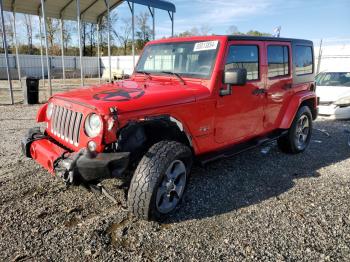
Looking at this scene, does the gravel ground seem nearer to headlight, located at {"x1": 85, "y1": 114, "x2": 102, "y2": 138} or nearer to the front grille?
the front grille

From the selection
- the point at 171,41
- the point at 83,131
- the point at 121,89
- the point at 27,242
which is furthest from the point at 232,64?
the point at 27,242

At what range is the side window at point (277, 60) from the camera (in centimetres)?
472

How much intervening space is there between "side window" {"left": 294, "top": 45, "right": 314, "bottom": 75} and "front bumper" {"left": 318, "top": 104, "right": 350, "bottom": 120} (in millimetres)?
3482

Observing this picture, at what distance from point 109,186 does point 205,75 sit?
1.91 metres

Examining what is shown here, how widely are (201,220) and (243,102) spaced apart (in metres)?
1.78

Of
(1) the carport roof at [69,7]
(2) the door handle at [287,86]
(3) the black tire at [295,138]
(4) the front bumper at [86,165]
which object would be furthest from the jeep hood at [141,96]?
(1) the carport roof at [69,7]

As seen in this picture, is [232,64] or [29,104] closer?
[232,64]

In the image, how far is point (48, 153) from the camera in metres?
3.22

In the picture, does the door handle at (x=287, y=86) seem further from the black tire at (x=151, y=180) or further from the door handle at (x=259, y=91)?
the black tire at (x=151, y=180)

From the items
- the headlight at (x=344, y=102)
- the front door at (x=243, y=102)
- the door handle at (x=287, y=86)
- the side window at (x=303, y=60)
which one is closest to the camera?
the front door at (x=243, y=102)

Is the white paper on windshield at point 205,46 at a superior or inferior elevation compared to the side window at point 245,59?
superior

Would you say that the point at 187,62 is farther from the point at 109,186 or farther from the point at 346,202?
the point at 346,202

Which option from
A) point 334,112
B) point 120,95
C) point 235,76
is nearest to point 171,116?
point 120,95

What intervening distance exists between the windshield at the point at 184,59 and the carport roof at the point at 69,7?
996 centimetres
